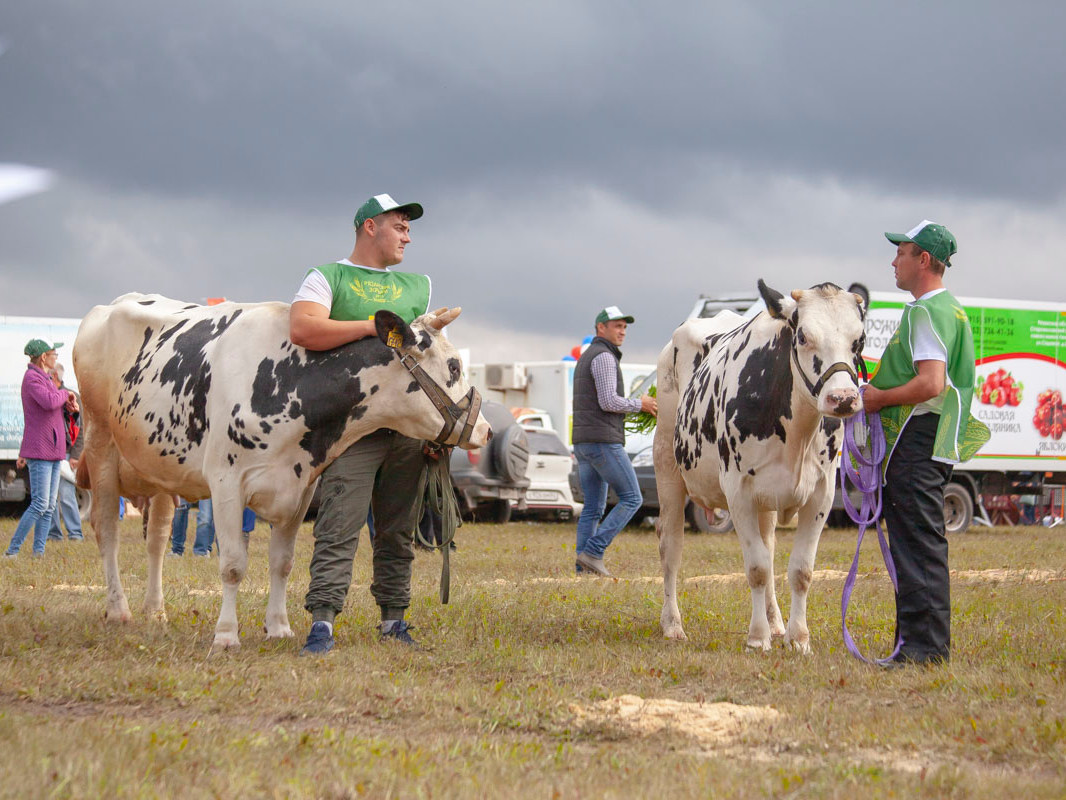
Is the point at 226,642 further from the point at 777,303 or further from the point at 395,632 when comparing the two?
the point at 777,303

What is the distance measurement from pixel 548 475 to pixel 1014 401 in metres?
8.21

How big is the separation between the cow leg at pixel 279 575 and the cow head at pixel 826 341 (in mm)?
3035

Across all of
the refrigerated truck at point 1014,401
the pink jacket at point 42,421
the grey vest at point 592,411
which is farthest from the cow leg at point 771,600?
the refrigerated truck at point 1014,401

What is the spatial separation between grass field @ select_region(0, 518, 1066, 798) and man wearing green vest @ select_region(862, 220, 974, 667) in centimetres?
35

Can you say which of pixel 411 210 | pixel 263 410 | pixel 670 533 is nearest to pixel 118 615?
pixel 263 410

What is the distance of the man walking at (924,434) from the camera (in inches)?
250

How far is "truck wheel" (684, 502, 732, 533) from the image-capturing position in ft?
60.2

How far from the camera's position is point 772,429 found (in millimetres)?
6910

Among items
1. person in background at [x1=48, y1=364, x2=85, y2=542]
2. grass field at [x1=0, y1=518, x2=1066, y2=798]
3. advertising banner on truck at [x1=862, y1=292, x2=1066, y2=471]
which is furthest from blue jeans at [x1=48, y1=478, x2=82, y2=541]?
advertising banner on truck at [x1=862, y1=292, x2=1066, y2=471]

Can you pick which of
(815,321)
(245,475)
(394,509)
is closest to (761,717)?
(815,321)

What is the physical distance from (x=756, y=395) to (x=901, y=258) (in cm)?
114

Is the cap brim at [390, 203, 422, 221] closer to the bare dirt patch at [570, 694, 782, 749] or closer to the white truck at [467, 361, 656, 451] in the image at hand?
the bare dirt patch at [570, 694, 782, 749]

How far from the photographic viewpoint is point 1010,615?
8531mm

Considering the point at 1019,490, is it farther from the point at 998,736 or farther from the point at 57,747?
the point at 57,747
